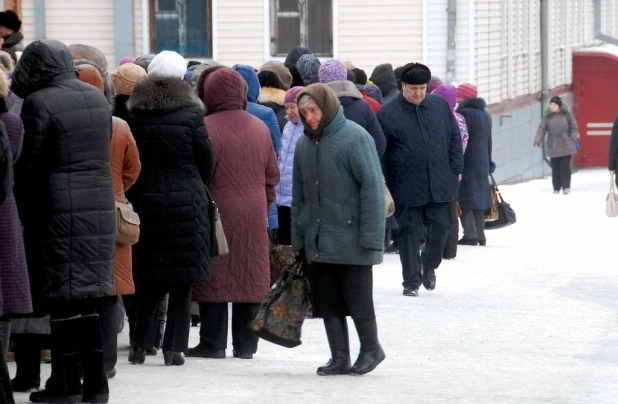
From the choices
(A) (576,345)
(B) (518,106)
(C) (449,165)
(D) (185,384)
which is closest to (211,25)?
(B) (518,106)

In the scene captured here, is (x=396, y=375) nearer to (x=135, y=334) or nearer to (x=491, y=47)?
(x=135, y=334)

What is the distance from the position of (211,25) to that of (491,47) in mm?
5361

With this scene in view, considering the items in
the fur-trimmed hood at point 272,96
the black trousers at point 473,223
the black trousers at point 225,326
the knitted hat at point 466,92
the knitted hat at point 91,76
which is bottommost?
the black trousers at point 473,223

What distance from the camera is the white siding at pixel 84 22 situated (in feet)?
88.7

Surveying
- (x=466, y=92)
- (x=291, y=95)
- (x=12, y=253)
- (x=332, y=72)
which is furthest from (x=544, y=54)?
(x=12, y=253)

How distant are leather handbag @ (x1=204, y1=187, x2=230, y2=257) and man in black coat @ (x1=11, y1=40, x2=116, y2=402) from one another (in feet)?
4.76

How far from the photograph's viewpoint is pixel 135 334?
30.2 ft

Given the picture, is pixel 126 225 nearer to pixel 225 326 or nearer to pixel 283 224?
pixel 225 326

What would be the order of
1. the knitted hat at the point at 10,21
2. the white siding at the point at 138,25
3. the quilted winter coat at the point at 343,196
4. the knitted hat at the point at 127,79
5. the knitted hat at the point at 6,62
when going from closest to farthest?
the quilted winter coat at the point at 343,196 < the knitted hat at the point at 6,62 < the knitted hat at the point at 127,79 < the knitted hat at the point at 10,21 < the white siding at the point at 138,25

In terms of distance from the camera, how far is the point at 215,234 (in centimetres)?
910

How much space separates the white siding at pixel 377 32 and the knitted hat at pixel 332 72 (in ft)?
44.7

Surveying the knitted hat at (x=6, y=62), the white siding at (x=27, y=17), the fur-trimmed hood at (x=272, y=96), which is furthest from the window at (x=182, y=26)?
the knitted hat at (x=6, y=62)

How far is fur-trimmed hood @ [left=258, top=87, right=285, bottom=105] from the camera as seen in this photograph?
12.5 meters

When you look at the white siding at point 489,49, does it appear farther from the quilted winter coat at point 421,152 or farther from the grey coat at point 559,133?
the quilted winter coat at point 421,152
